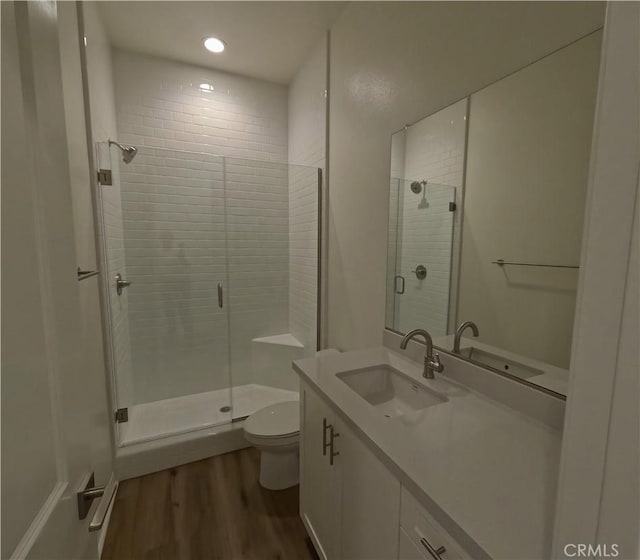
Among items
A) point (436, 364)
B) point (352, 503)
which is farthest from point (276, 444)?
point (436, 364)

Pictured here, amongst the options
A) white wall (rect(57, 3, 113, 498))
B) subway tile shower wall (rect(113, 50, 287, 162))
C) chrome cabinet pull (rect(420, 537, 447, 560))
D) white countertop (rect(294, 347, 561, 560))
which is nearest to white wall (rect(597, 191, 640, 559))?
white countertop (rect(294, 347, 561, 560))

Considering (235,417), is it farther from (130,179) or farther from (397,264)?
(130,179)

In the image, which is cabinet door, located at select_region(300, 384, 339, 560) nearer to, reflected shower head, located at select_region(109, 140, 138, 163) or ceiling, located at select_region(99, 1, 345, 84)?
reflected shower head, located at select_region(109, 140, 138, 163)

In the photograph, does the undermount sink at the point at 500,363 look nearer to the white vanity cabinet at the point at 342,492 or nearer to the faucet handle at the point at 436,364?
the faucet handle at the point at 436,364

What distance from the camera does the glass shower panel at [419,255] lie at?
1.42 m

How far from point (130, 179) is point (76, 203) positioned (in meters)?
1.32

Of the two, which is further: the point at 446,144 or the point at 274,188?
the point at 274,188

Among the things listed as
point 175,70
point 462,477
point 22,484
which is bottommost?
point 462,477

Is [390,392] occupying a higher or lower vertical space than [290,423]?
higher

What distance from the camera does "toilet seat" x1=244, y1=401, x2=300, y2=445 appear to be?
180 cm

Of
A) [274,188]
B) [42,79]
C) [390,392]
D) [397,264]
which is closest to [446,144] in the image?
[397,264]

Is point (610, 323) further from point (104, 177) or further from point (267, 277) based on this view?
point (267, 277)

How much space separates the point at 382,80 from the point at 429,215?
2.74 ft

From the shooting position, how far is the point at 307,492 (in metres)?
1.46
